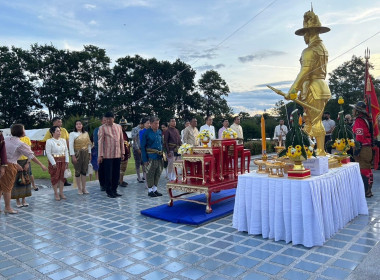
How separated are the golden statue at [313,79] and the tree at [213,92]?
94.0ft

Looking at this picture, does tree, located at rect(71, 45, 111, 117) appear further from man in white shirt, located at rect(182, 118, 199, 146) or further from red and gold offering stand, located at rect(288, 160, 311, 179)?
red and gold offering stand, located at rect(288, 160, 311, 179)

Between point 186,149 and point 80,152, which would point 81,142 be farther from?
point 186,149

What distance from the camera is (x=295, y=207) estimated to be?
12.0 ft

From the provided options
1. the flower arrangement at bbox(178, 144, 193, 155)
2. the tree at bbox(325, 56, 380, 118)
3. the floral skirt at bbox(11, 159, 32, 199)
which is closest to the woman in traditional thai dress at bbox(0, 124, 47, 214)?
the floral skirt at bbox(11, 159, 32, 199)

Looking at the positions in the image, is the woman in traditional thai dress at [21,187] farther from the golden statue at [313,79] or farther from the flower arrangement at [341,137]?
the flower arrangement at [341,137]

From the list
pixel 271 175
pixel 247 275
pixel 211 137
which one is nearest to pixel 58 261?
pixel 247 275

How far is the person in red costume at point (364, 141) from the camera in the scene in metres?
6.04

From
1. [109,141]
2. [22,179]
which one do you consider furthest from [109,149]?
[22,179]

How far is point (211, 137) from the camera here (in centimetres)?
596

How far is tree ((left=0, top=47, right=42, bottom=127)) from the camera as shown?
2972 cm

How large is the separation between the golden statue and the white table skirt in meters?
0.90

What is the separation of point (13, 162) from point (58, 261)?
3014 mm

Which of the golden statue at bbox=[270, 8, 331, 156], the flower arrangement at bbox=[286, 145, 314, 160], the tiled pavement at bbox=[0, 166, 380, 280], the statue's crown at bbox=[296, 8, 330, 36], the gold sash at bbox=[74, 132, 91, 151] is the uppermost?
the statue's crown at bbox=[296, 8, 330, 36]

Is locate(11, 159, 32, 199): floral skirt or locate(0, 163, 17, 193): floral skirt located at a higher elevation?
locate(0, 163, 17, 193): floral skirt
